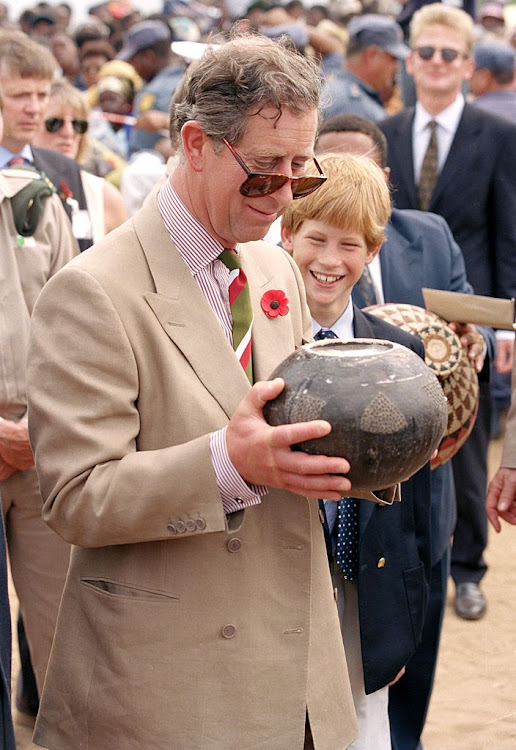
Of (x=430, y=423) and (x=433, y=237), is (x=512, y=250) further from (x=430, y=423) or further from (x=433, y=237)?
(x=430, y=423)

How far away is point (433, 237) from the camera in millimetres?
4906

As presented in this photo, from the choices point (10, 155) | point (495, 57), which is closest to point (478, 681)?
point (10, 155)

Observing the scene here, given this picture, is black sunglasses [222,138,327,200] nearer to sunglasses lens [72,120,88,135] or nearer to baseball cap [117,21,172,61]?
sunglasses lens [72,120,88,135]

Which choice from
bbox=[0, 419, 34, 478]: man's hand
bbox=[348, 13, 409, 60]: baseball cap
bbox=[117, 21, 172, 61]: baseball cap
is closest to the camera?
bbox=[0, 419, 34, 478]: man's hand

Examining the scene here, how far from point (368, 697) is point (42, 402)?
67.7 inches

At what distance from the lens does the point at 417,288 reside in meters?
4.72

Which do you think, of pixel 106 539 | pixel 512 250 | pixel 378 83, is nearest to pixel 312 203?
pixel 106 539

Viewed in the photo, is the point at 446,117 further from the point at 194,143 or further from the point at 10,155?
the point at 194,143

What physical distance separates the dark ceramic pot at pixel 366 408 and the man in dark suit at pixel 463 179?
4.02 metres

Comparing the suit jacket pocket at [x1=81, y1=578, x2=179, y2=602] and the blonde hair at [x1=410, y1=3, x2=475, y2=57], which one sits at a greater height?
the blonde hair at [x1=410, y1=3, x2=475, y2=57]

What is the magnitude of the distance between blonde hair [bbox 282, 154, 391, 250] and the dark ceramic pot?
4.17 ft

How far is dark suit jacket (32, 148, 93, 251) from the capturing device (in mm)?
5199

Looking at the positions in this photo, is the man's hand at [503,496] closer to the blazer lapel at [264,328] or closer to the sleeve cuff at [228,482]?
the blazer lapel at [264,328]

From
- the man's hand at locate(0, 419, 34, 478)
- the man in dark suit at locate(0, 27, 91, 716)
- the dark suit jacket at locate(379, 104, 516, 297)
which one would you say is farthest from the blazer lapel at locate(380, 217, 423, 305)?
the dark suit jacket at locate(379, 104, 516, 297)
